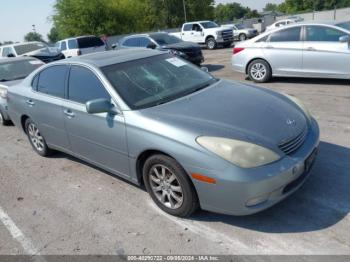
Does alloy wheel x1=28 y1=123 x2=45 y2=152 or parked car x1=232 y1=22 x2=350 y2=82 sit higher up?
parked car x1=232 y1=22 x2=350 y2=82

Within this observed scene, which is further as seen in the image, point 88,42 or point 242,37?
point 242,37

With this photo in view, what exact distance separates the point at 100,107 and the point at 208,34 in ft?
68.4

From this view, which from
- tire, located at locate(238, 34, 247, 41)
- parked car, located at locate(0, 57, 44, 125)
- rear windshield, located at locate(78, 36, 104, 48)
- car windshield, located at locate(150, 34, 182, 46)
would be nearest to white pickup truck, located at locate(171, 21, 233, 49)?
tire, located at locate(238, 34, 247, 41)

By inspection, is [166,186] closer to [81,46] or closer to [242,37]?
[81,46]

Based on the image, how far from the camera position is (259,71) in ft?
30.2

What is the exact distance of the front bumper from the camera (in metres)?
3.03

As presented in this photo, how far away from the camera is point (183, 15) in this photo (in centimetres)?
4538

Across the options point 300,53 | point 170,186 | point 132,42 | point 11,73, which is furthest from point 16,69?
point 132,42

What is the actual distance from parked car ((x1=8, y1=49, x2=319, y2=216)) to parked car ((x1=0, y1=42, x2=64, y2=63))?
39.3ft

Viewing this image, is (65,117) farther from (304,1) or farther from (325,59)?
(304,1)

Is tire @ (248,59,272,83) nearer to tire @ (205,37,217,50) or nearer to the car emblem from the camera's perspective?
the car emblem

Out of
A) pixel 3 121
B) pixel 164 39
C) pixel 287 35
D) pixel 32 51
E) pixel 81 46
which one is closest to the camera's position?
pixel 3 121

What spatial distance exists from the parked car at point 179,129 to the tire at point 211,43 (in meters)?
19.2

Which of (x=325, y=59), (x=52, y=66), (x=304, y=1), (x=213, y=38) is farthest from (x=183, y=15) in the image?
(x=304, y=1)
